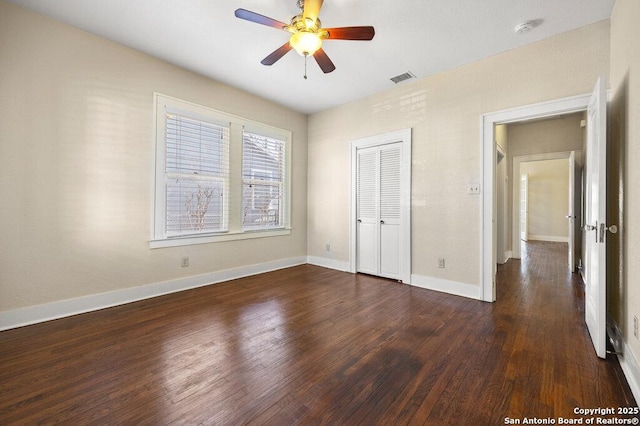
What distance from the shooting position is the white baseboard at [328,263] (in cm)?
478

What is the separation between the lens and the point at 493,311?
290 centimetres

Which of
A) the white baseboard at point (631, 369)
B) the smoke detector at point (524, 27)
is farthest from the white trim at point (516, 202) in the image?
the white baseboard at point (631, 369)

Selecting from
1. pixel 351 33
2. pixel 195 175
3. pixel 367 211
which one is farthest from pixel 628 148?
pixel 195 175

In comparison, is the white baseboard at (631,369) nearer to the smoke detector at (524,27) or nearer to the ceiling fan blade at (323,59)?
the smoke detector at (524,27)

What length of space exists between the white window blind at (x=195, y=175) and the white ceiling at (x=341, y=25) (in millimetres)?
776

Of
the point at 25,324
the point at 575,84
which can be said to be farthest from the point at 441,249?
the point at 25,324

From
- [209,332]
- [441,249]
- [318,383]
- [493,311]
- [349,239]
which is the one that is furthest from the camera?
[349,239]

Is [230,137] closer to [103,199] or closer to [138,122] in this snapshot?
[138,122]

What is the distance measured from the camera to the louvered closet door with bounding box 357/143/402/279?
4.13 metres

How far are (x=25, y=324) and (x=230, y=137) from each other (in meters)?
3.01

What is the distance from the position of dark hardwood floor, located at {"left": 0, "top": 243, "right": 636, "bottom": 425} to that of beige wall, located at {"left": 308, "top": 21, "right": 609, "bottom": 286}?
79 cm

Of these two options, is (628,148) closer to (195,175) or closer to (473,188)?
(473,188)

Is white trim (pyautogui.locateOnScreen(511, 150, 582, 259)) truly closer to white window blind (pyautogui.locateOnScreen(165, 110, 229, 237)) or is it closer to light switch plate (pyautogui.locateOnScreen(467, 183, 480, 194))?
light switch plate (pyautogui.locateOnScreen(467, 183, 480, 194))

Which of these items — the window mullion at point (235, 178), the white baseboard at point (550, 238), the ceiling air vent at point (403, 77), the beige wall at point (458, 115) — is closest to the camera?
the beige wall at point (458, 115)
